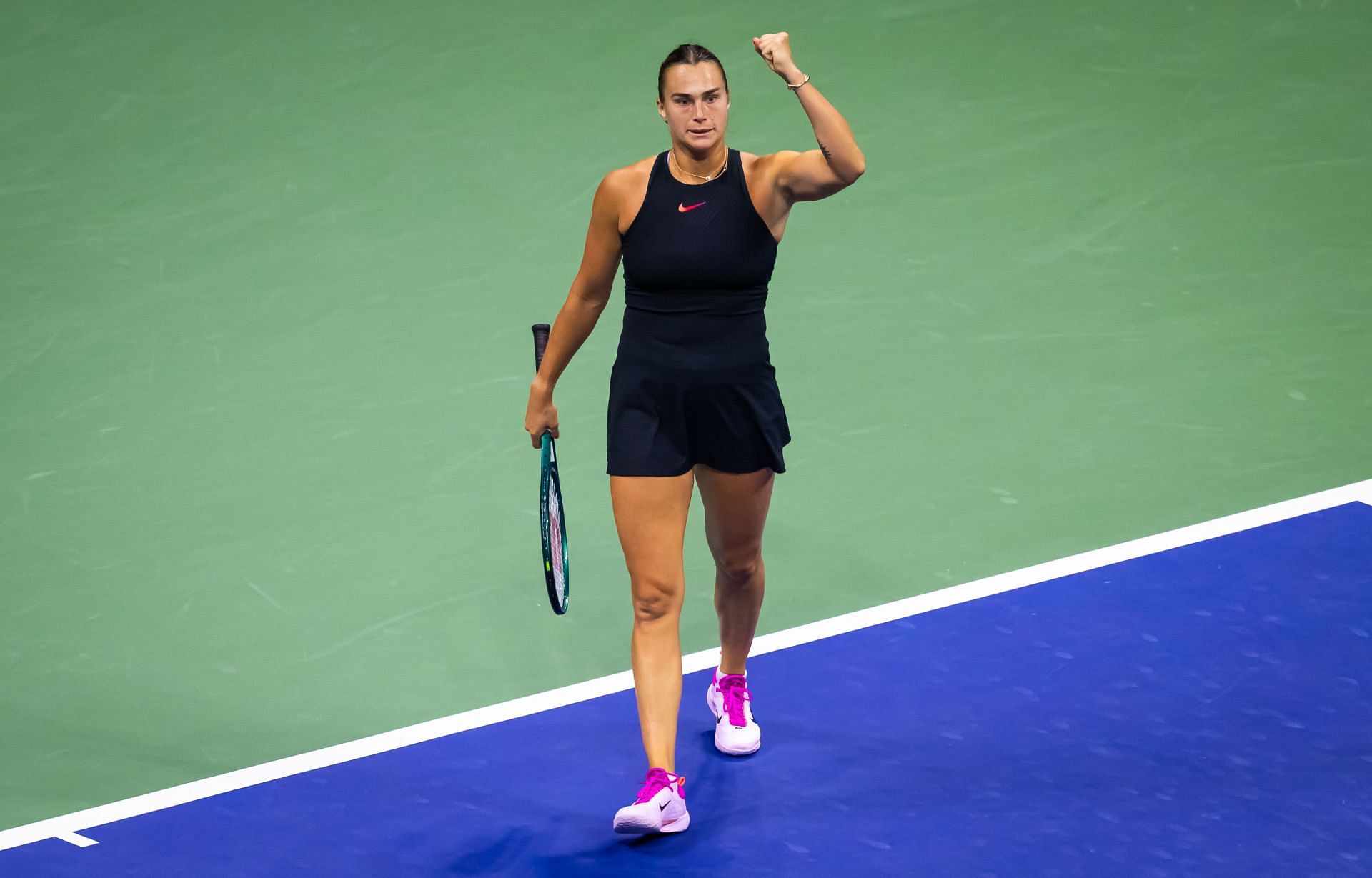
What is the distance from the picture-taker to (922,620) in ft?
21.9

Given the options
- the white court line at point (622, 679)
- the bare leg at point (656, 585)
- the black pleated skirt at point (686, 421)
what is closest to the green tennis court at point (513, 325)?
the white court line at point (622, 679)

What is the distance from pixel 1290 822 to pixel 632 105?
634 cm

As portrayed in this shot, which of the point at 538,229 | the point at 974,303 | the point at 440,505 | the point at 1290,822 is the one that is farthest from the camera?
the point at 538,229

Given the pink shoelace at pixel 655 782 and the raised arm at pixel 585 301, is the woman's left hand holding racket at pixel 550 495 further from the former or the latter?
the pink shoelace at pixel 655 782

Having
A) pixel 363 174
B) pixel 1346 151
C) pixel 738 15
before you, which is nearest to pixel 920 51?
pixel 738 15

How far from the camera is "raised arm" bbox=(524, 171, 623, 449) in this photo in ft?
17.5

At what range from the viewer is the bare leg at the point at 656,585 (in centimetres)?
543

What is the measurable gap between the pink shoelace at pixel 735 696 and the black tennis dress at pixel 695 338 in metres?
0.86


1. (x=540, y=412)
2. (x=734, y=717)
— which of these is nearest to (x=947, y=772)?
(x=734, y=717)

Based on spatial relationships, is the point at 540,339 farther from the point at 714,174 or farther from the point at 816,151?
the point at 816,151

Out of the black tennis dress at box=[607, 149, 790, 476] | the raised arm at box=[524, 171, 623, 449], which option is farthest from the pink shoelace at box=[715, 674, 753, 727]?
the raised arm at box=[524, 171, 623, 449]

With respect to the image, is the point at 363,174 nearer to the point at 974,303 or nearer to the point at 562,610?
the point at 974,303

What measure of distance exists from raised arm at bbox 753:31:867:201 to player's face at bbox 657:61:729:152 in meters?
0.17

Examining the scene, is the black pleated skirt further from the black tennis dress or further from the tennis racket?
the tennis racket
